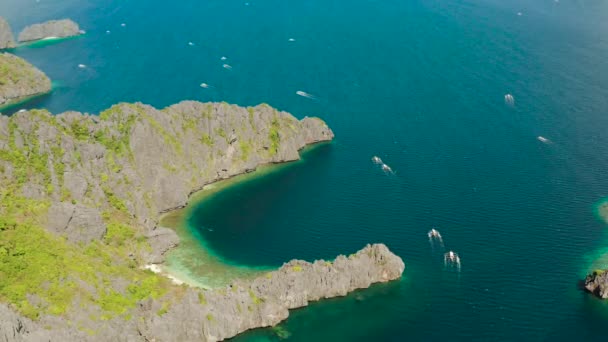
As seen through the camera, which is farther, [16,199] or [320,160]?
[320,160]

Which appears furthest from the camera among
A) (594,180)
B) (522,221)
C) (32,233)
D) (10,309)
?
(594,180)

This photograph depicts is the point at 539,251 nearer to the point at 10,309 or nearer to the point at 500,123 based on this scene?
the point at 500,123

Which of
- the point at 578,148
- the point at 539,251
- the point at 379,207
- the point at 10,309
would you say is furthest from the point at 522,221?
the point at 10,309

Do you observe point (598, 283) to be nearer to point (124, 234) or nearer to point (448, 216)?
point (448, 216)

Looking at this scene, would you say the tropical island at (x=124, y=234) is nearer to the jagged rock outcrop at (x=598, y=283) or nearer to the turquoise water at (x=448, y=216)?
the turquoise water at (x=448, y=216)

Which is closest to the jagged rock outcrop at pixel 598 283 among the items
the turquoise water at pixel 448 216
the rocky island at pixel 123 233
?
the turquoise water at pixel 448 216

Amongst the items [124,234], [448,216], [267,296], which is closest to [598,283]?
[448,216]
